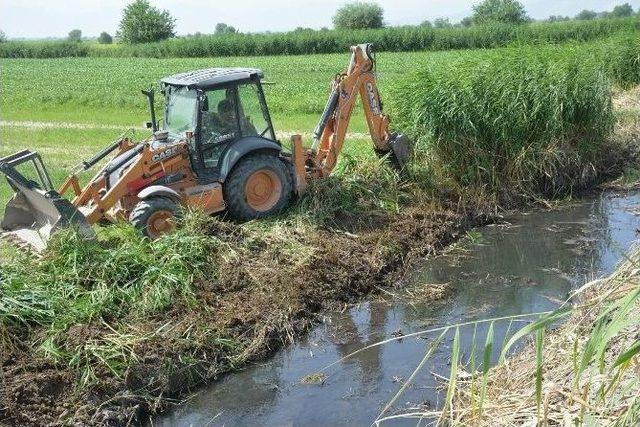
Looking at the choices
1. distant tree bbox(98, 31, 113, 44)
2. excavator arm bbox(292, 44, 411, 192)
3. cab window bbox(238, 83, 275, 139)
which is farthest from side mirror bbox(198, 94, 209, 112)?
distant tree bbox(98, 31, 113, 44)

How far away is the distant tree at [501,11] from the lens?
77.2 m

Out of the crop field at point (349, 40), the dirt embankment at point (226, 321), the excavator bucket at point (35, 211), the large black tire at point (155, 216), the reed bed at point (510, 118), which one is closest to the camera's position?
the dirt embankment at point (226, 321)

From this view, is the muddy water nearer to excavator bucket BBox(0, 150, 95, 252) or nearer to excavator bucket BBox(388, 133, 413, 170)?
excavator bucket BBox(388, 133, 413, 170)

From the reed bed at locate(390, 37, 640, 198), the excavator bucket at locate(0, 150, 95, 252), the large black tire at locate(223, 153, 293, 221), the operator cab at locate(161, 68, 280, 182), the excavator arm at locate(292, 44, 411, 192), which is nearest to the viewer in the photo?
the excavator bucket at locate(0, 150, 95, 252)

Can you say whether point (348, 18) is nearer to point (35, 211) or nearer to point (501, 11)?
point (501, 11)

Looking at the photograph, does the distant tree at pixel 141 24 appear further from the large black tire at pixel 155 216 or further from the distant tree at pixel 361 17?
the large black tire at pixel 155 216

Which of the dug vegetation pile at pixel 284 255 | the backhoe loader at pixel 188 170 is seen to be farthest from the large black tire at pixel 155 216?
the dug vegetation pile at pixel 284 255

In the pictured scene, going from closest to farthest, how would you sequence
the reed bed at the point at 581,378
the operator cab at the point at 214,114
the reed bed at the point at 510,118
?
the reed bed at the point at 581,378
the operator cab at the point at 214,114
the reed bed at the point at 510,118

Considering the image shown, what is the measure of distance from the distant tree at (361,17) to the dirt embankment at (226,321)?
64452 millimetres

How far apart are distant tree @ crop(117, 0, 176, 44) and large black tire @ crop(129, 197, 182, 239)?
211 ft

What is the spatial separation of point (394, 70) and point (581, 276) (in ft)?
76.9

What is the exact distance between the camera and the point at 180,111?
406 inches

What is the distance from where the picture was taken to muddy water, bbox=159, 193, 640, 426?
7.00 meters

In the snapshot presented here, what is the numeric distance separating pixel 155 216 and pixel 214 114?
1.62 m
